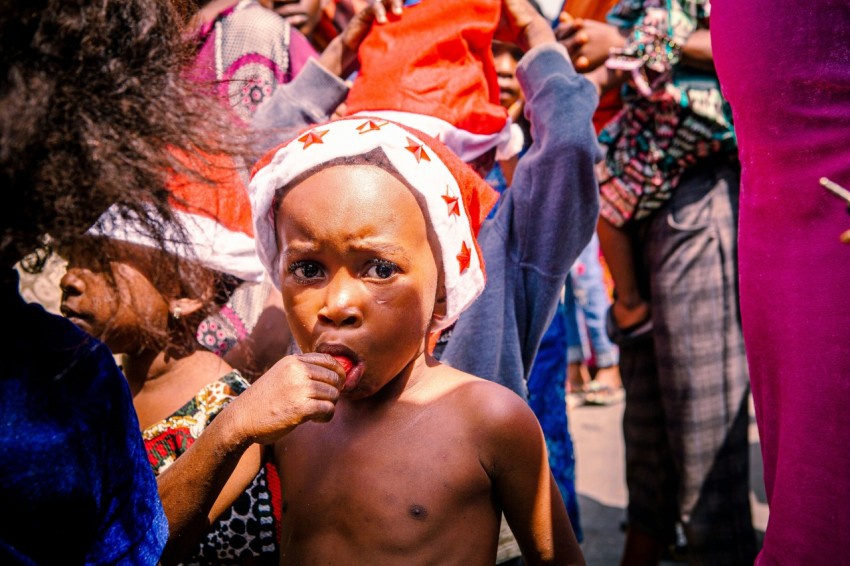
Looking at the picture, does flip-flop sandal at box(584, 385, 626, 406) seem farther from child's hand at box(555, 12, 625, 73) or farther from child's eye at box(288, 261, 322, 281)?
child's eye at box(288, 261, 322, 281)

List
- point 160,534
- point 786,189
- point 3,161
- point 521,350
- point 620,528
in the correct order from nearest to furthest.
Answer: point 3,161, point 160,534, point 786,189, point 521,350, point 620,528

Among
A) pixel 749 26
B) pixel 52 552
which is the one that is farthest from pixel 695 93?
pixel 52 552

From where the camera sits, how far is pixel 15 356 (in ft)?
2.98

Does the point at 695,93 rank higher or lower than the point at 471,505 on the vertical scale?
higher

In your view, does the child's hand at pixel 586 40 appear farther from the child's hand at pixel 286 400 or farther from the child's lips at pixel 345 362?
the child's hand at pixel 286 400

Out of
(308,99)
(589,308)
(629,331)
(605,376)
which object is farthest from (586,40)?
(605,376)

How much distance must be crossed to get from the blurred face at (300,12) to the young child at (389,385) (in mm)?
1412

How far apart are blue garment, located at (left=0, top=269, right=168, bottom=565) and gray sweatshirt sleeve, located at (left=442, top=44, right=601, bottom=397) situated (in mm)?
1076

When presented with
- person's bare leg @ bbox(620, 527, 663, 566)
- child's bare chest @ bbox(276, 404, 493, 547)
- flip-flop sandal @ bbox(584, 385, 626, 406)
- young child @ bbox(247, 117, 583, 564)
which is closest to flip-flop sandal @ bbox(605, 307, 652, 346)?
person's bare leg @ bbox(620, 527, 663, 566)

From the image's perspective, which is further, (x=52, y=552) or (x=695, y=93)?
(x=695, y=93)

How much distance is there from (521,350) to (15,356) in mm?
1426

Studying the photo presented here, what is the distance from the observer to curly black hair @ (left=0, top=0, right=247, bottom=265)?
82 cm

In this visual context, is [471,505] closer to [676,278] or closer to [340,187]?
[340,187]

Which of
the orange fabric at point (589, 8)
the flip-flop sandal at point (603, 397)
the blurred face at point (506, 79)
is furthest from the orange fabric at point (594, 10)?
the flip-flop sandal at point (603, 397)
